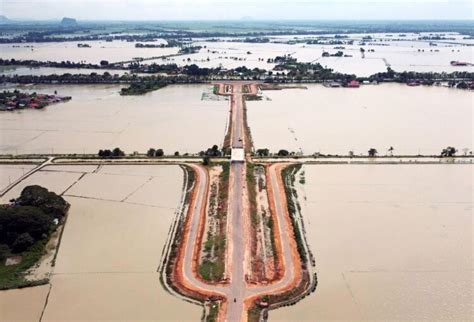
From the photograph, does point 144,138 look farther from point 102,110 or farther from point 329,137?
point 329,137

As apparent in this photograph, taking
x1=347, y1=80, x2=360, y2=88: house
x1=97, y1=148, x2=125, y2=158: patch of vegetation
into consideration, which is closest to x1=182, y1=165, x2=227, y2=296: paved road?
x1=97, y1=148, x2=125, y2=158: patch of vegetation

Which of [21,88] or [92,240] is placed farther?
[21,88]

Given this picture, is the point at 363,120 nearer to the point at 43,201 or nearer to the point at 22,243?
the point at 43,201

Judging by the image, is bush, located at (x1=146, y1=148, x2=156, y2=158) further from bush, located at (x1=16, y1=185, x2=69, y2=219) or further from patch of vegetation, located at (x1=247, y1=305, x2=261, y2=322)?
patch of vegetation, located at (x1=247, y1=305, x2=261, y2=322)

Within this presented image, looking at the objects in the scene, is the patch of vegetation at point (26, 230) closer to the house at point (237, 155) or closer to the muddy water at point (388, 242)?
the muddy water at point (388, 242)

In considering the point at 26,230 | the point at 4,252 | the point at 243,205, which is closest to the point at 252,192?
the point at 243,205

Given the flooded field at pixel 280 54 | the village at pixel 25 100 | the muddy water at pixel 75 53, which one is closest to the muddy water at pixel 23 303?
the village at pixel 25 100

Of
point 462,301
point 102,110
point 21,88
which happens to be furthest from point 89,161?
point 21,88
